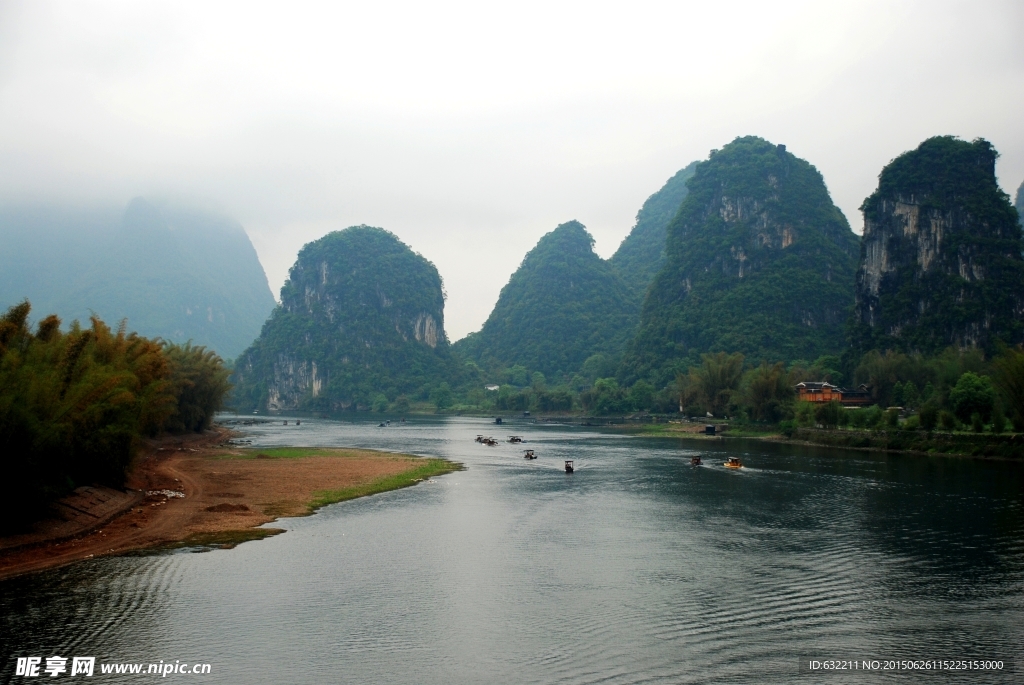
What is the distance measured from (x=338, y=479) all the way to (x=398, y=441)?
32094 mm

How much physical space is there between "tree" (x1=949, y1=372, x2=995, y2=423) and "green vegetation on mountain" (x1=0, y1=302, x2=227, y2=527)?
4798 centimetres

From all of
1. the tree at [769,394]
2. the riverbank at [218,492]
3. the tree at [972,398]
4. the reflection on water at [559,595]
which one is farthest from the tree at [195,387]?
the tree at [972,398]

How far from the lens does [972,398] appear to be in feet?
166

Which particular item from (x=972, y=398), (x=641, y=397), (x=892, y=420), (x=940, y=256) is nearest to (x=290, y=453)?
(x=892, y=420)

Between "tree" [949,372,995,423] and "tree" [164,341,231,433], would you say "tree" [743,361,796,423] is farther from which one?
"tree" [164,341,231,433]

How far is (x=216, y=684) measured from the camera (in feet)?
40.4

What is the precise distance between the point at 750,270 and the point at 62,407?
133 m

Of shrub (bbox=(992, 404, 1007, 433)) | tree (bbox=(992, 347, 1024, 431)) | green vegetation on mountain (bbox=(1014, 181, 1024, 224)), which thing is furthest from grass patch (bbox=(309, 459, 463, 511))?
green vegetation on mountain (bbox=(1014, 181, 1024, 224))

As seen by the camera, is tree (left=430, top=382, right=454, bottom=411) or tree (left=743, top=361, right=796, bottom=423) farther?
tree (left=430, top=382, right=454, bottom=411)

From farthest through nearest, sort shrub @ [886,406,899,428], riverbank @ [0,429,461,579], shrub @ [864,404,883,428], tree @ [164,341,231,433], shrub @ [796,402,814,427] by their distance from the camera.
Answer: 1. shrub @ [796,402,814,427]
2. shrub @ [864,404,883,428]
3. tree @ [164,341,231,433]
4. shrub @ [886,406,899,428]
5. riverbank @ [0,429,461,579]

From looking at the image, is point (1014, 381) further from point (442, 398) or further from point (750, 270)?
point (442, 398)

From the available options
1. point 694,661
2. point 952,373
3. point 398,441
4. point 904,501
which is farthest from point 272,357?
point 694,661

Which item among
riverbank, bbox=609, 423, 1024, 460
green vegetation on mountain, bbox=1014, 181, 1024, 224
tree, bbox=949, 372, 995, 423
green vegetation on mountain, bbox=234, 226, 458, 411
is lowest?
riverbank, bbox=609, 423, 1024, 460

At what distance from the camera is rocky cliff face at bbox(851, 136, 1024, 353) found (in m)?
87.6
